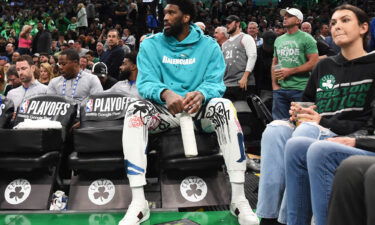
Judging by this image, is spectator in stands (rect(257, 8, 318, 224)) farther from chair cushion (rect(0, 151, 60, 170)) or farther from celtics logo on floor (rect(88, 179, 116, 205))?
chair cushion (rect(0, 151, 60, 170))

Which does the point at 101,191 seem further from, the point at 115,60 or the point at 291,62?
the point at 115,60

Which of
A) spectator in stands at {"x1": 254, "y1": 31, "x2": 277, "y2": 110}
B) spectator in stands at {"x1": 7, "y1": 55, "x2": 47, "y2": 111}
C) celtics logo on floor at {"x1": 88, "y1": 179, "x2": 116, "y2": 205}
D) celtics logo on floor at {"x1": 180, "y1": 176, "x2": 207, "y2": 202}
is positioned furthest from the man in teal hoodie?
spectator in stands at {"x1": 254, "y1": 31, "x2": 277, "y2": 110}

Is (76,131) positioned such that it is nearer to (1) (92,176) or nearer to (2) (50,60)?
(1) (92,176)

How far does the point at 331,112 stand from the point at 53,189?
2.10 meters

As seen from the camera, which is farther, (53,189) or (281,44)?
(281,44)

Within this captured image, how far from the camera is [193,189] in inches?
132

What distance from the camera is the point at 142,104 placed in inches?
123

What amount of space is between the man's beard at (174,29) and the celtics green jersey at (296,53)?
184 cm

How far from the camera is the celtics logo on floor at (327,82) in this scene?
8.68 ft

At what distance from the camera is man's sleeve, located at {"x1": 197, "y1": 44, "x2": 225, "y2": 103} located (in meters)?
3.26

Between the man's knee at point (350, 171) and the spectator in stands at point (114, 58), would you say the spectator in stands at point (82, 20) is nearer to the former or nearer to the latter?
the spectator in stands at point (114, 58)

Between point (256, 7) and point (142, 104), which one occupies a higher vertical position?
point (142, 104)

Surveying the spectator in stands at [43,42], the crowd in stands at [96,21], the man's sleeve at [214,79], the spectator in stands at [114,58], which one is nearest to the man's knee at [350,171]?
the man's sleeve at [214,79]

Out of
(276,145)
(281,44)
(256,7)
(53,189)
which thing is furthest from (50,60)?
(256,7)
